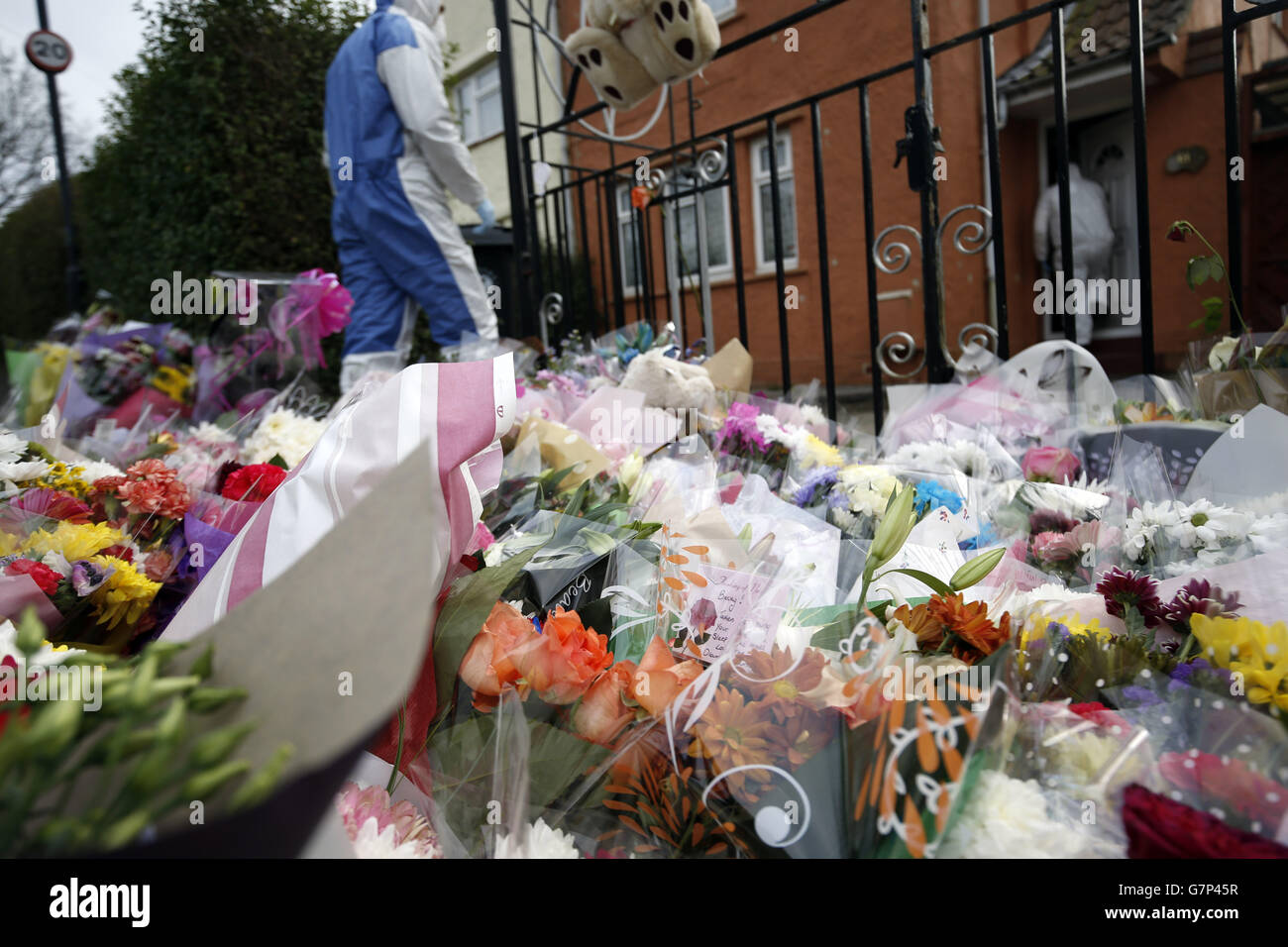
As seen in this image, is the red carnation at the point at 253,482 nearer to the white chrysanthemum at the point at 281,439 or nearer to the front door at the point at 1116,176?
the white chrysanthemum at the point at 281,439

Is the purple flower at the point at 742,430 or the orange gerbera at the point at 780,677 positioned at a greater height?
the purple flower at the point at 742,430

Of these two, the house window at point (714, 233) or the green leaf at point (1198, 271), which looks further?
the house window at point (714, 233)

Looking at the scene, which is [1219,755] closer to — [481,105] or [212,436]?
[212,436]

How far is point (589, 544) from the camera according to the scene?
0.90 m

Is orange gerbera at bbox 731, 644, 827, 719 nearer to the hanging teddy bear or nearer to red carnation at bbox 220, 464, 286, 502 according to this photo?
red carnation at bbox 220, 464, 286, 502

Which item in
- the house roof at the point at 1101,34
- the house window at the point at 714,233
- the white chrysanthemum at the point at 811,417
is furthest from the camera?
the house window at the point at 714,233

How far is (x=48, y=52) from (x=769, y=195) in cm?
637

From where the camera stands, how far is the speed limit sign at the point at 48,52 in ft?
20.8

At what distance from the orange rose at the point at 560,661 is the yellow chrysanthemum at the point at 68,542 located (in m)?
0.61

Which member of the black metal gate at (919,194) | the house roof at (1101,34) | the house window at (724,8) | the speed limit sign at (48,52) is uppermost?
the house window at (724,8)

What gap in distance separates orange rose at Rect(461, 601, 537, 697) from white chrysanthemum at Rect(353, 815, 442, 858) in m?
0.13

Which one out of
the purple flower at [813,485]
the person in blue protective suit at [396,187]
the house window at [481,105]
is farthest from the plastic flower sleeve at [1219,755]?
the house window at [481,105]
